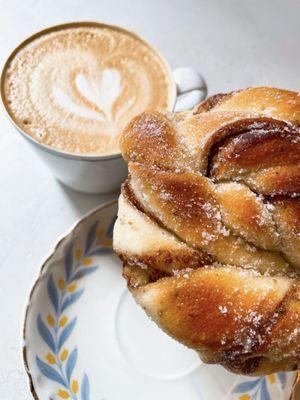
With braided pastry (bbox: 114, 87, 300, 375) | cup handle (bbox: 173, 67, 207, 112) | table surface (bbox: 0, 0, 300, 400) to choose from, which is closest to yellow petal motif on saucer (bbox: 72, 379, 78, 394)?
table surface (bbox: 0, 0, 300, 400)

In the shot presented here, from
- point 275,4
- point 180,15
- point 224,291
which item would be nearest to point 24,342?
point 224,291

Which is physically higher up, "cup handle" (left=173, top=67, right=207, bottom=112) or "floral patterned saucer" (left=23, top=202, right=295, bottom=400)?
"cup handle" (left=173, top=67, right=207, bottom=112)

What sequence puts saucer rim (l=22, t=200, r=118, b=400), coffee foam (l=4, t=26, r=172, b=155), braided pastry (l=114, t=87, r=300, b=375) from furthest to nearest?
coffee foam (l=4, t=26, r=172, b=155) → saucer rim (l=22, t=200, r=118, b=400) → braided pastry (l=114, t=87, r=300, b=375)

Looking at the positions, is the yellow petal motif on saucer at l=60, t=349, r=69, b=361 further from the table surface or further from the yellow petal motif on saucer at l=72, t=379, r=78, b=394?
the table surface

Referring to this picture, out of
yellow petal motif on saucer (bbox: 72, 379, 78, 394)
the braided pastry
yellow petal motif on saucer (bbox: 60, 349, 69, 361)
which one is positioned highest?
the braided pastry

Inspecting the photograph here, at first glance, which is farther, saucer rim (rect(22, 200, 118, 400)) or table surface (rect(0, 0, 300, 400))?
table surface (rect(0, 0, 300, 400))

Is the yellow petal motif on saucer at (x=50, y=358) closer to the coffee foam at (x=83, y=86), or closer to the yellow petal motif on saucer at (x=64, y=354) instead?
the yellow petal motif on saucer at (x=64, y=354)

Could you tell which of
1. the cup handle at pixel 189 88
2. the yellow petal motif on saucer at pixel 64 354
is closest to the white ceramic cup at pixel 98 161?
the cup handle at pixel 189 88

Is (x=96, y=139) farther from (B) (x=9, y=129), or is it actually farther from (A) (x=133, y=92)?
(B) (x=9, y=129)
